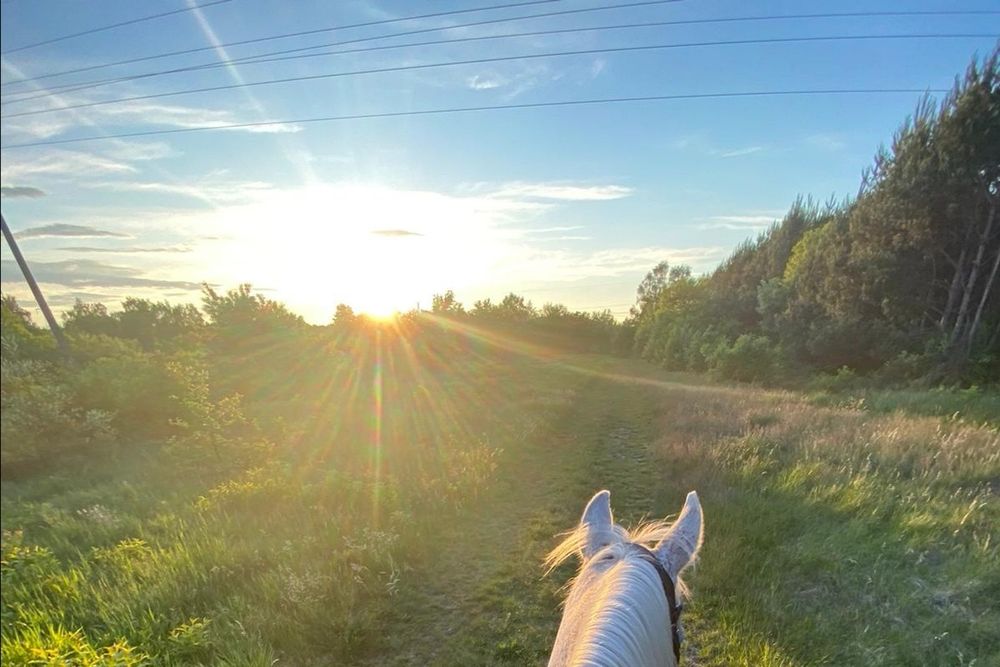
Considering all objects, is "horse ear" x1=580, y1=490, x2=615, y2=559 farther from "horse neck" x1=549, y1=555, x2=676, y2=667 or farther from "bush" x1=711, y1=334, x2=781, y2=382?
"bush" x1=711, y1=334, x2=781, y2=382

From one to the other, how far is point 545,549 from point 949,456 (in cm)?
512

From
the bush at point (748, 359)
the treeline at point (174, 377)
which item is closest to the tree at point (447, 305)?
the treeline at point (174, 377)

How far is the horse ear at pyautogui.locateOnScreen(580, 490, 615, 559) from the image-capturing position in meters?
2.14

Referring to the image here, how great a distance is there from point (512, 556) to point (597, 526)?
3.74 meters

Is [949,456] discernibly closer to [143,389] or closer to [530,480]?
[530,480]

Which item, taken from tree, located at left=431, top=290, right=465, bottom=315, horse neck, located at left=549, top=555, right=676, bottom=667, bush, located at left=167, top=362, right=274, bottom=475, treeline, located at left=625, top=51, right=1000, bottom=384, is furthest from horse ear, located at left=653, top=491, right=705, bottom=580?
tree, located at left=431, top=290, right=465, bottom=315

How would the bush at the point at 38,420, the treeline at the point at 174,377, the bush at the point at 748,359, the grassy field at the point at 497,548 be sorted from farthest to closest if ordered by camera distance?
the treeline at the point at 174,377 → the bush at the point at 748,359 → the bush at the point at 38,420 → the grassy field at the point at 497,548

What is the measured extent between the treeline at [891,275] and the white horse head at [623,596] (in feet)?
9.93

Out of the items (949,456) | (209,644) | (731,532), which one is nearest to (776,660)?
(731,532)

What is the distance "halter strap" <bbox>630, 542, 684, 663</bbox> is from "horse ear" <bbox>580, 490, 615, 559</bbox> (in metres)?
0.21

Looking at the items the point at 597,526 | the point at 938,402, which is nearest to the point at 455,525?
the point at 597,526

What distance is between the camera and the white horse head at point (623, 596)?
1.40 m

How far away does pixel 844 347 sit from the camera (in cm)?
458

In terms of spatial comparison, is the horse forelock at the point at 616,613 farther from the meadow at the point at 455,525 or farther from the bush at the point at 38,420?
the bush at the point at 38,420
